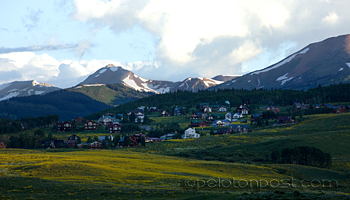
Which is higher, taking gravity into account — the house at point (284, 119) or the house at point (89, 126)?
the house at point (89, 126)

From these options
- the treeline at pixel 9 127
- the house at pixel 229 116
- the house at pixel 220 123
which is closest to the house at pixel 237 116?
the house at pixel 229 116

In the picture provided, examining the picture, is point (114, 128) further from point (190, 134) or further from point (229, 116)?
point (229, 116)

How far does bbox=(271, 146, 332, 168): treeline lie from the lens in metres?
58.0

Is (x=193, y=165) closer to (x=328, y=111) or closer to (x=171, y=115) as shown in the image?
(x=328, y=111)

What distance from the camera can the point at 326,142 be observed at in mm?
72188

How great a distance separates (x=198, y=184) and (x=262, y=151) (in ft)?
122

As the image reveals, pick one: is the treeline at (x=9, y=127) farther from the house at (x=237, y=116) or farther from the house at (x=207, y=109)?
the house at (x=237, y=116)

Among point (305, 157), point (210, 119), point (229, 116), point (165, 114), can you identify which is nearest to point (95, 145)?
point (305, 157)

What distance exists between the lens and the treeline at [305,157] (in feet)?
190

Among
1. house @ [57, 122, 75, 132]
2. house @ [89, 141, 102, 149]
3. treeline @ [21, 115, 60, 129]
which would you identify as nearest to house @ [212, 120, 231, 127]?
house @ [89, 141, 102, 149]

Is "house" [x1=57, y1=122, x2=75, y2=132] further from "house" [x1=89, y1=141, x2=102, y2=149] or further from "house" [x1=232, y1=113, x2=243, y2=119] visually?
"house" [x1=232, y1=113, x2=243, y2=119]

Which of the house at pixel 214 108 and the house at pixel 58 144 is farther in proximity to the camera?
the house at pixel 214 108

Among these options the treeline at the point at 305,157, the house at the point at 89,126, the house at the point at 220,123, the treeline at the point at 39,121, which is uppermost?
the treeline at the point at 39,121

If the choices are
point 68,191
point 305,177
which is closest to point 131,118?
point 305,177
